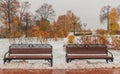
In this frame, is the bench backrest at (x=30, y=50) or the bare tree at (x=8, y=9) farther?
the bare tree at (x=8, y=9)

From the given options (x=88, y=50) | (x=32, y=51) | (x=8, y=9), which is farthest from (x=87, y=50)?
(x=8, y=9)

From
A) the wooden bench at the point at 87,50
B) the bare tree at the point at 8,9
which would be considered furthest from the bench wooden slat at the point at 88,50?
the bare tree at the point at 8,9

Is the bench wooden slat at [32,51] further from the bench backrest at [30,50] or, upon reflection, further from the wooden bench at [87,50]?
the wooden bench at [87,50]

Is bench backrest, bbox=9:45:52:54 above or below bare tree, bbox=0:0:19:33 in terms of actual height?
below

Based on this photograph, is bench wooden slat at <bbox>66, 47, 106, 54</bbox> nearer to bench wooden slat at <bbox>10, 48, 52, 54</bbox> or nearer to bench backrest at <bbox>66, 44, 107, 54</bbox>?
bench backrest at <bbox>66, 44, 107, 54</bbox>

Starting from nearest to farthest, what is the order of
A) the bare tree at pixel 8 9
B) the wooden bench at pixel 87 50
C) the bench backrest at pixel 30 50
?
the bench backrest at pixel 30 50 → the wooden bench at pixel 87 50 → the bare tree at pixel 8 9

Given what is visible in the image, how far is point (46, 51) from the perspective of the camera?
1156 cm

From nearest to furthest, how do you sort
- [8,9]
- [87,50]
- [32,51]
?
[32,51]
[87,50]
[8,9]

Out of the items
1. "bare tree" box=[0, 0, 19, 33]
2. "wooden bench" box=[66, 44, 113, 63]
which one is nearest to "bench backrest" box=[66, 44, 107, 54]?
"wooden bench" box=[66, 44, 113, 63]

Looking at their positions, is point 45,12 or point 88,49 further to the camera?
point 45,12

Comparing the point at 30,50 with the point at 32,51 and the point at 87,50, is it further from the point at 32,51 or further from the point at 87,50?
the point at 87,50

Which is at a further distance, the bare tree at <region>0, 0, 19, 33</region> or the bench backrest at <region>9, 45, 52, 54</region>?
the bare tree at <region>0, 0, 19, 33</region>

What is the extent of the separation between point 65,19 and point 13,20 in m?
17.6

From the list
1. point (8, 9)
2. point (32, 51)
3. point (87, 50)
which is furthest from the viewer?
point (8, 9)
